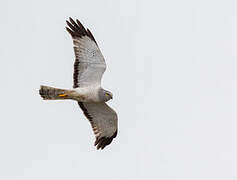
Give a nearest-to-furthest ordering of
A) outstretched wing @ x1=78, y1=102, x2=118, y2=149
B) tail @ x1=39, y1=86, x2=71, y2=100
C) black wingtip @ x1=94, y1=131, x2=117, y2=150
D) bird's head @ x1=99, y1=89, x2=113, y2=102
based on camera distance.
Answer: tail @ x1=39, y1=86, x2=71, y2=100, bird's head @ x1=99, y1=89, x2=113, y2=102, outstretched wing @ x1=78, y1=102, x2=118, y2=149, black wingtip @ x1=94, y1=131, x2=117, y2=150

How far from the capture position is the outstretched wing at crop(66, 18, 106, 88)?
1583 cm

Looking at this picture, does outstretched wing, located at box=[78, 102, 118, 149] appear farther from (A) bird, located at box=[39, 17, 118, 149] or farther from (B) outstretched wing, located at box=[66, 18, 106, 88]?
(B) outstretched wing, located at box=[66, 18, 106, 88]

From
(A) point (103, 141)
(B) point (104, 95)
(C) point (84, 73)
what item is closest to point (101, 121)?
(A) point (103, 141)

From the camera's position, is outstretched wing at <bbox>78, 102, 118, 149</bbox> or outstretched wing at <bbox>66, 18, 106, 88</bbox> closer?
outstretched wing at <bbox>66, 18, 106, 88</bbox>

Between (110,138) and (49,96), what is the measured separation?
8.32 feet

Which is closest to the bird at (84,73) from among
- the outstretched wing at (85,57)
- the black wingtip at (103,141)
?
the outstretched wing at (85,57)

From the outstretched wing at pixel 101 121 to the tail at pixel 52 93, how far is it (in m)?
1.20

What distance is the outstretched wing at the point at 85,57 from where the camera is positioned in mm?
15828

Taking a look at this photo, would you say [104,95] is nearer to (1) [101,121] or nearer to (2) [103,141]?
(1) [101,121]

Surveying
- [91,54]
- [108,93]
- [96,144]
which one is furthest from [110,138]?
[91,54]

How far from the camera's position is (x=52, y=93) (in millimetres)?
15773

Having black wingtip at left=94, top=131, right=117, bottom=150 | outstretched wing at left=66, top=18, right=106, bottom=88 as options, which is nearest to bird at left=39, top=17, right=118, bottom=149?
outstretched wing at left=66, top=18, right=106, bottom=88

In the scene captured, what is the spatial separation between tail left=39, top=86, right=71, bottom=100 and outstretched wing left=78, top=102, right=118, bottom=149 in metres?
1.20

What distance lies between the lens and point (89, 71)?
16016 mm
